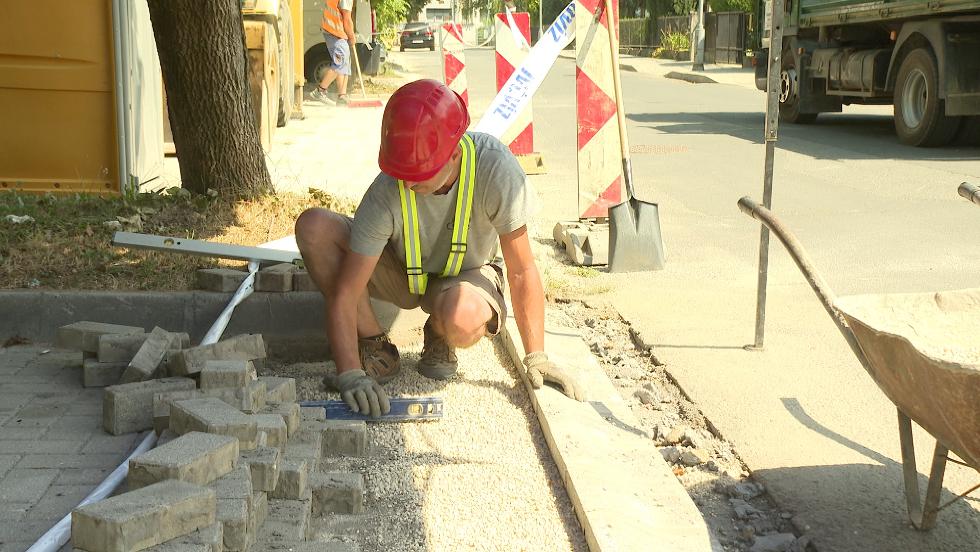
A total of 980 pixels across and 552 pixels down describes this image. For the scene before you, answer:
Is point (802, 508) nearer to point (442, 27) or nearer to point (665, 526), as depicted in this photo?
point (665, 526)

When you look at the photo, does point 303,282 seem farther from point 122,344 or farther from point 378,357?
point 122,344

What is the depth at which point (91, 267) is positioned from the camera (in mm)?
5391

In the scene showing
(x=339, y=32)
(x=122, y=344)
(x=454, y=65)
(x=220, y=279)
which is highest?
(x=339, y=32)

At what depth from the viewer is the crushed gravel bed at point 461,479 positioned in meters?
3.21

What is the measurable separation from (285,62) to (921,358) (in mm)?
12445

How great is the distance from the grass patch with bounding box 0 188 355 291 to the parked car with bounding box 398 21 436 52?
2071 inches

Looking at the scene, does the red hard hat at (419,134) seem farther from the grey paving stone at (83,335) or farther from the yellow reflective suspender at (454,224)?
the grey paving stone at (83,335)

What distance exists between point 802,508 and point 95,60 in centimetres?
647

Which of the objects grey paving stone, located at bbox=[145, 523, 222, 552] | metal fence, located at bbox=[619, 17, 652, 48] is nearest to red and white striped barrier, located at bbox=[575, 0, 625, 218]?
grey paving stone, located at bbox=[145, 523, 222, 552]

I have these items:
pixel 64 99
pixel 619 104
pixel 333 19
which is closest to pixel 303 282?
pixel 619 104

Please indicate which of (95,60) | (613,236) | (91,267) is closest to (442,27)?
(95,60)

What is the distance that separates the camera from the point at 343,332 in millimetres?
4105

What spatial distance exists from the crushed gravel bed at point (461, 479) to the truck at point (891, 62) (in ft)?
19.9

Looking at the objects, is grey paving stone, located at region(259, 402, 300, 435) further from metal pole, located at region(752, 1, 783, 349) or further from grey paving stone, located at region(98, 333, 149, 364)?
metal pole, located at region(752, 1, 783, 349)
